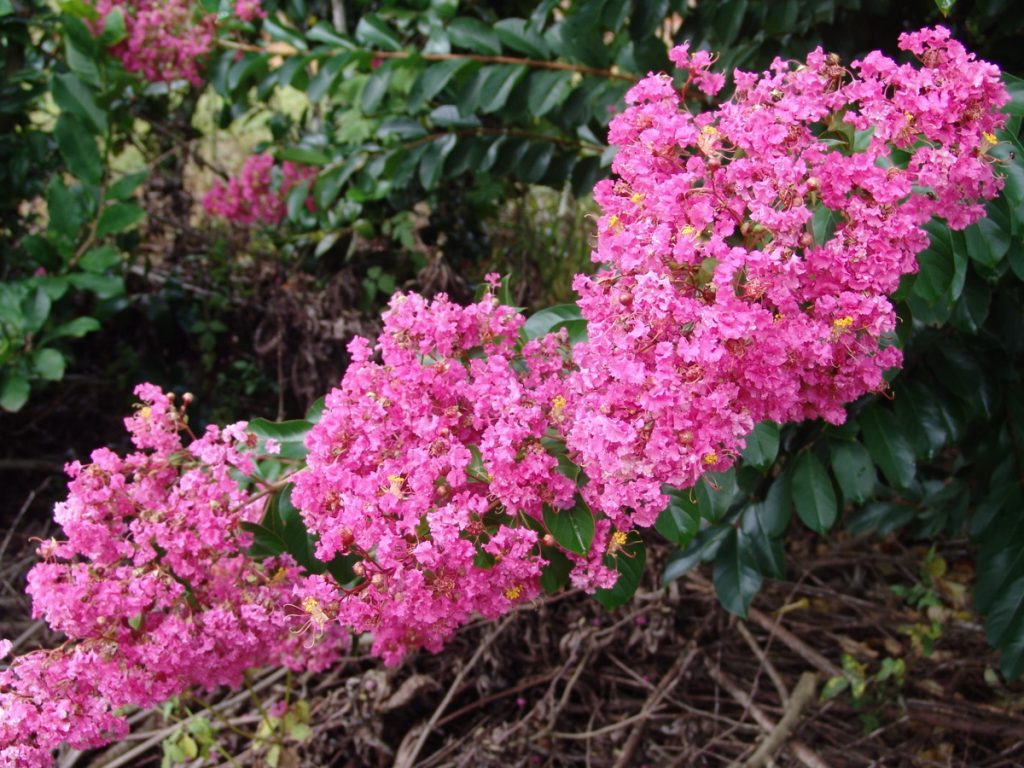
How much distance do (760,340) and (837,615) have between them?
165cm

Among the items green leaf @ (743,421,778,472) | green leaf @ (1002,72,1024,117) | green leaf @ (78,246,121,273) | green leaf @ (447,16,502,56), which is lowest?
green leaf @ (78,246,121,273)

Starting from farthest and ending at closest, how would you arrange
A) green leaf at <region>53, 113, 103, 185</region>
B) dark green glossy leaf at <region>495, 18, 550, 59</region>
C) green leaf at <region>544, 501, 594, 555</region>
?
green leaf at <region>53, 113, 103, 185</region>
dark green glossy leaf at <region>495, 18, 550, 59</region>
green leaf at <region>544, 501, 594, 555</region>

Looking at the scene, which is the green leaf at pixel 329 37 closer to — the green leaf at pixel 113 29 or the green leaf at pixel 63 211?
the green leaf at pixel 113 29

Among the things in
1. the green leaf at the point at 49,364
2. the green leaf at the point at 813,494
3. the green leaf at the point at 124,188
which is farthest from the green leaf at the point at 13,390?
the green leaf at the point at 813,494

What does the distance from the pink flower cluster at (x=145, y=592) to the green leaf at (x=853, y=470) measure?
101 centimetres

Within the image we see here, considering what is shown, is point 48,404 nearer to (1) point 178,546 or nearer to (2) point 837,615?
(1) point 178,546

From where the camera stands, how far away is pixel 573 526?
1.20 metres

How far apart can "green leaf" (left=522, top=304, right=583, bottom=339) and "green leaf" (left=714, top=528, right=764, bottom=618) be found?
2.07ft

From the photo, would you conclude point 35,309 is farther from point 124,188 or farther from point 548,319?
point 548,319

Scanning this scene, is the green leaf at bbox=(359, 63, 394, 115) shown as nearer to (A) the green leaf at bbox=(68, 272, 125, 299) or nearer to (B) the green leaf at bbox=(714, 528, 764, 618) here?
(A) the green leaf at bbox=(68, 272, 125, 299)

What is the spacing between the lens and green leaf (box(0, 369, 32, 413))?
2352 millimetres

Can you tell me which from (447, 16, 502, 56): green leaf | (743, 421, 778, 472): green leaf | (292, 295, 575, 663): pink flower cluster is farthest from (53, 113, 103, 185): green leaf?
(743, 421, 778, 472): green leaf

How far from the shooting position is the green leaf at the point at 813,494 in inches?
68.5

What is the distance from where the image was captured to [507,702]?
7.44 feet
